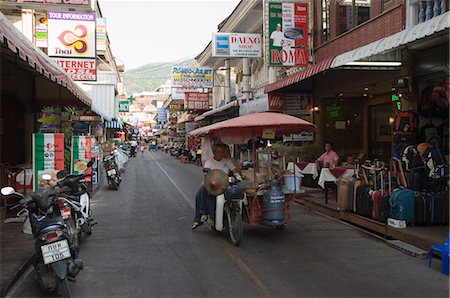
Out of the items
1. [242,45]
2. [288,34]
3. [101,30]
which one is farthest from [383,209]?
[101,30]

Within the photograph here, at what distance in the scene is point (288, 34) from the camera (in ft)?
49.4

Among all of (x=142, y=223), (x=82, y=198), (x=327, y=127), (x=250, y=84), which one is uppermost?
(x=250, y=84)

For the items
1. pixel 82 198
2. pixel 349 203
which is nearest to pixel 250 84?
pixel 349 203

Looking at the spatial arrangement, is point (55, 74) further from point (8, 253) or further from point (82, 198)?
point (8, 253)

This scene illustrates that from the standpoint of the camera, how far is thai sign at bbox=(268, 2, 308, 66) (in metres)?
14.6

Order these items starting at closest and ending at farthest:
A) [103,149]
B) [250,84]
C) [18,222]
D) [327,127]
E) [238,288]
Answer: [238,288] < [18,222] < [327,127] < [103,149] < [250,84]

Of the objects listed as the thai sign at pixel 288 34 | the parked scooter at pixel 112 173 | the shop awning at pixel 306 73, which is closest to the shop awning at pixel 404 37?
the shop awning at pixel 306 73

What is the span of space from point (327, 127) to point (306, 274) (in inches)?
437

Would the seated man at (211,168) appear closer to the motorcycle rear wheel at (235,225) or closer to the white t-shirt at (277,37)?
the motorcycle rear wheel at (235,225)

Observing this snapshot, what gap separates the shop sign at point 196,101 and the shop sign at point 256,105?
41.1ft

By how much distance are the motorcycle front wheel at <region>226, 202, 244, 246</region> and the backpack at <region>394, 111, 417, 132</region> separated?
5.21m

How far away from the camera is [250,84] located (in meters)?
26.9

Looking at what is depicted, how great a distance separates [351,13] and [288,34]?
221cm

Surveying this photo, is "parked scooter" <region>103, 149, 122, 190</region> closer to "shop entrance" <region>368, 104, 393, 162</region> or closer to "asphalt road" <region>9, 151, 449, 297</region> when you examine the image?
"asphalt road" <region>9, 151, 449, 297</region>
